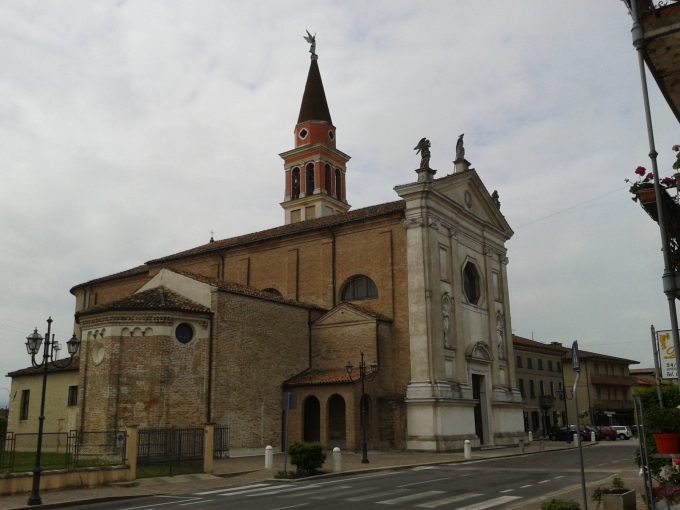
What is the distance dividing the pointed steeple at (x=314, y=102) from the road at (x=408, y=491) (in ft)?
125

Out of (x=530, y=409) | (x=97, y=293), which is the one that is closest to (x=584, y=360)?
(x=530, y=409)

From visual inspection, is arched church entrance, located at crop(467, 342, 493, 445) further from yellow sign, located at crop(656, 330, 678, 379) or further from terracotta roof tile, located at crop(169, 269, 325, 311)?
yellow sign, located at crop(656, 330, 678, 379)

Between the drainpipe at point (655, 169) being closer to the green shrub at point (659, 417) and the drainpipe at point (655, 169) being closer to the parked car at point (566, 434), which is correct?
the green shrub at point (659, 417)

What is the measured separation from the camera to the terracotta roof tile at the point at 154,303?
26859 millimetres

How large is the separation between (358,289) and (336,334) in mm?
3380

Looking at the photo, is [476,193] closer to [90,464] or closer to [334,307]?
[334,307]

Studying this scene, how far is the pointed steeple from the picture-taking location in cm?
5469

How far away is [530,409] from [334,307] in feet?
105

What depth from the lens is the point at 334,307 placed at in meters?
34.1

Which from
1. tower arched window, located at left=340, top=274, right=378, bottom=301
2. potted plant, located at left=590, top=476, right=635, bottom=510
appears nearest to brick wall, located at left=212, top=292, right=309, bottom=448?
tower arched window, located at left=340, top=274, right=378, bottom=301

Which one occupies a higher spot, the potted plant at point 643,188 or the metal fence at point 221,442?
the potted plant at point 643,188

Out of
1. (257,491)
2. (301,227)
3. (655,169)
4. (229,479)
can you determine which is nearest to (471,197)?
(301,227)

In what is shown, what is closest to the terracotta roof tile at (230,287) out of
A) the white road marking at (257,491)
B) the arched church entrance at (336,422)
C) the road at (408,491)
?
the arched church entrance at (336,422)

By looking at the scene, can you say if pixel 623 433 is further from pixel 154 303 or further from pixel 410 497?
pixel 410 497
